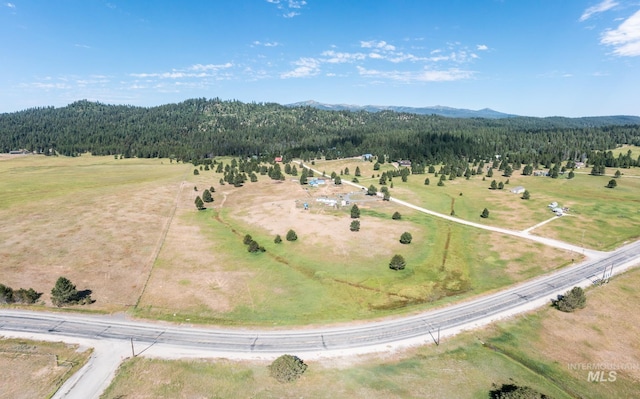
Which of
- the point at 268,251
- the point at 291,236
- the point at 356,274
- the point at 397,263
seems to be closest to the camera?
the point at 356,274

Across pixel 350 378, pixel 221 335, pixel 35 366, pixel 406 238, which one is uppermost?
pixel 406 238

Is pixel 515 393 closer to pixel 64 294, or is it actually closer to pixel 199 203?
Result: pixel 64 294

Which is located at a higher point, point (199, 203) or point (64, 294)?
point (199, 203)

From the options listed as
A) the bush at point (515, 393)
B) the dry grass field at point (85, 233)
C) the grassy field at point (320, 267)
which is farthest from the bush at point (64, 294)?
the bush at point (515, 393)

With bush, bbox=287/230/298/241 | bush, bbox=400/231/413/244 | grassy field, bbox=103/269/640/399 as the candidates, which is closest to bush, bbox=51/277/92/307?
grassy field, bbox=103/269/640/399

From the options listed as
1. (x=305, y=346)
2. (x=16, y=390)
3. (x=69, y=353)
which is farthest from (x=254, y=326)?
(x=16, y=390)

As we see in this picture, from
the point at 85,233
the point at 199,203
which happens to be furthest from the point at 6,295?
the point at 199,203

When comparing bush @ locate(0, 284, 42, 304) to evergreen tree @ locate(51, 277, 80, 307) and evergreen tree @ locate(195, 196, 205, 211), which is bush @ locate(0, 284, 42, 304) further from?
evergreen tree @ locate(195, 196, 205, 211)

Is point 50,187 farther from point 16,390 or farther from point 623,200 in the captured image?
point 623,200
